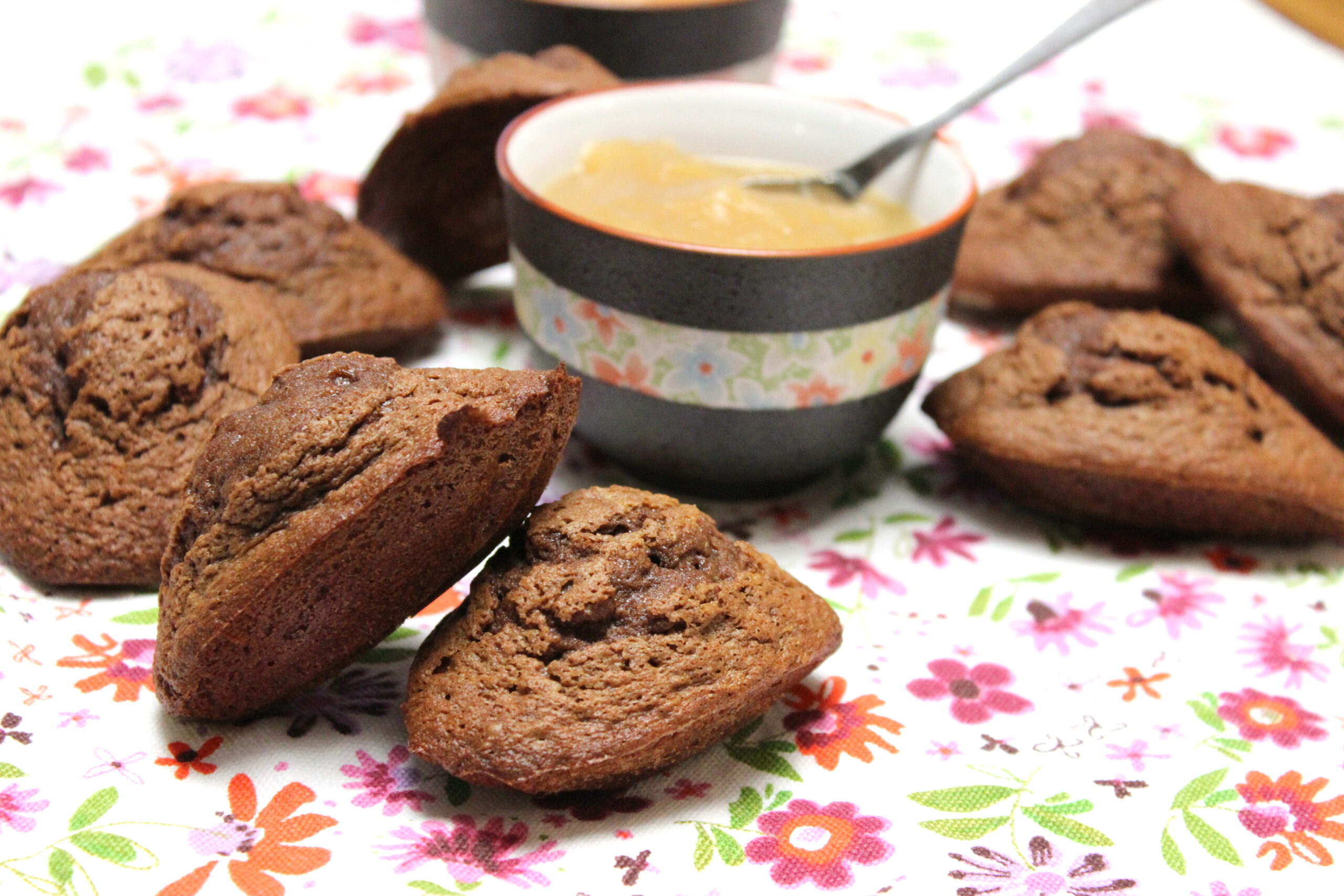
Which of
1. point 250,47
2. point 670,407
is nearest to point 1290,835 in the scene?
point 670,407

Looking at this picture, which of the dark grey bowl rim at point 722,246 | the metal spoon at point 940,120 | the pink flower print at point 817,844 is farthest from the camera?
the metal spoon at point 940,120

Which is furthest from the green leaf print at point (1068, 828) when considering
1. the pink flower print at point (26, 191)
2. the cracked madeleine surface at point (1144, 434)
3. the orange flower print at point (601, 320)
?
the pink flower print at point (26, 191)

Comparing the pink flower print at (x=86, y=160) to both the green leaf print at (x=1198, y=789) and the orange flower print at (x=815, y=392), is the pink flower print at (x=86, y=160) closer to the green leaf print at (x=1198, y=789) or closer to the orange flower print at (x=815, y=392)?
the orange flower print at (x=815, y=392)

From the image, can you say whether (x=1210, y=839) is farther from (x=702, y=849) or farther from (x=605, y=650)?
(x=605, y=650)

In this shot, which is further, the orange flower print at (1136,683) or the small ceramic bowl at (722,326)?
the small ceramic bowl at (722,326)

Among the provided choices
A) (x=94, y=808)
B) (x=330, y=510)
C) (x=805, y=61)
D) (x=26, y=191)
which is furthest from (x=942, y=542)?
(x=805, y=61)

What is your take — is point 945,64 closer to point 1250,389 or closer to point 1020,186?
point 1020,186

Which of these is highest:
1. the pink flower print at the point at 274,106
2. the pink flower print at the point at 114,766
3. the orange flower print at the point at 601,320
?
the orange flower print at the point at 601,320

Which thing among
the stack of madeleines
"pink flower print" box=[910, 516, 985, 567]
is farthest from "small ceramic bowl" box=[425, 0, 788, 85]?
"pink flower print" box=[910, 516, 985, 567]
